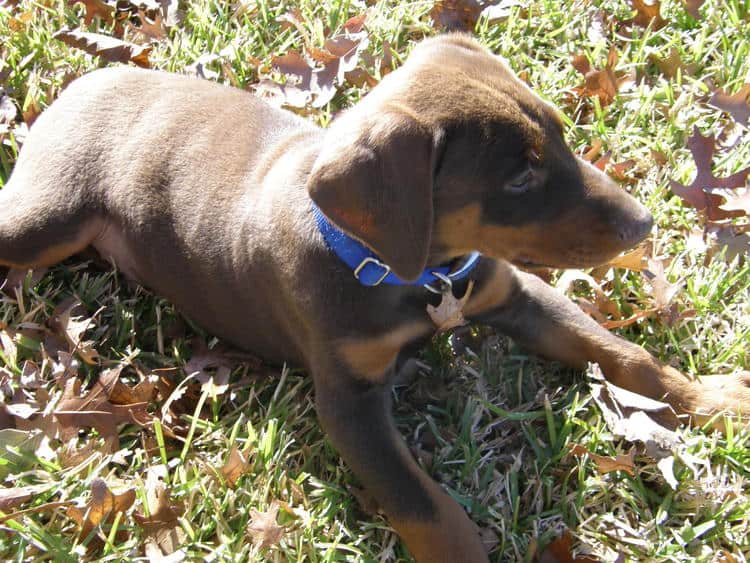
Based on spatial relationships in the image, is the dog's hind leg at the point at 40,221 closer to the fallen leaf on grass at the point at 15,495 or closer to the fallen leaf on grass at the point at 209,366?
the fallen leaf on grass at the point at 209,366

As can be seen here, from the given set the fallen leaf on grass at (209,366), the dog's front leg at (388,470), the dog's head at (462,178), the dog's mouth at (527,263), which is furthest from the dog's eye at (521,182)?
the fallen leaf on grass at (209,366)

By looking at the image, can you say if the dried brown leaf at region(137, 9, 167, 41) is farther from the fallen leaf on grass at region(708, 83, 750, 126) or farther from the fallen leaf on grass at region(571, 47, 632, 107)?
the fallen leaf on grass at region(708, 83, 750, 126)

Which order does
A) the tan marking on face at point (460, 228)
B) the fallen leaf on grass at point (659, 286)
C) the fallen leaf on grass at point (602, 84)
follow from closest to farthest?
the tan marking on face at point (460, 228)
the fallen leaf on grass at point (659, 286)
the fallen leaf on grass at point (602, 84)

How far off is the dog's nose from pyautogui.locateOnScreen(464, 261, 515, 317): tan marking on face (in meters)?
0.60

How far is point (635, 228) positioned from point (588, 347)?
68 cm

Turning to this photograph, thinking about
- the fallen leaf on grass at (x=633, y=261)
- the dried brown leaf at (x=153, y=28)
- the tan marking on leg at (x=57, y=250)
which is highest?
the dried brown leaf at (x=153, y=28)

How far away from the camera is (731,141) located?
434cm

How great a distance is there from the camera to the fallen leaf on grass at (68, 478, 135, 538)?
3.19m

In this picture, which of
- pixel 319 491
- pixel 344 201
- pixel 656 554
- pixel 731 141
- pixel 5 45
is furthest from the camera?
pixel 5 45

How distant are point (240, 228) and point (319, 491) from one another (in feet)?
3.51

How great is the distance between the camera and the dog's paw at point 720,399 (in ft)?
11.0

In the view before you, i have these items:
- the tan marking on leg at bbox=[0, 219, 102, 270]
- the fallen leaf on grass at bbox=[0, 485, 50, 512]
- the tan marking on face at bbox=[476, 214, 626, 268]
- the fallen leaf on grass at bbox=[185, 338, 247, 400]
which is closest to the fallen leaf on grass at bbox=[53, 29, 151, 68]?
the tan marking on leg at bbox=[0, 219, 102, 270]

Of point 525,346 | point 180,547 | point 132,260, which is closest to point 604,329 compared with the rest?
point 525,346

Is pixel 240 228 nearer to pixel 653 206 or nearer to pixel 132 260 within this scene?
pixel 132 260
